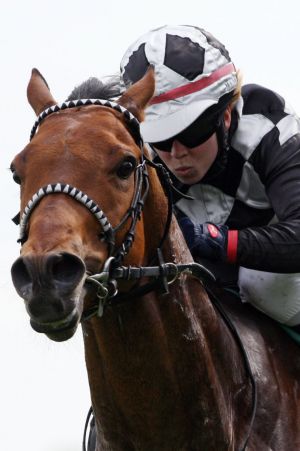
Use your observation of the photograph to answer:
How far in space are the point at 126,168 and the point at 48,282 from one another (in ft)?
2.11

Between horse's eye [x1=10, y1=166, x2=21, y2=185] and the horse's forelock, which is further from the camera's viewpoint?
the horse's forelock

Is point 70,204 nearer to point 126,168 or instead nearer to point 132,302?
point 126,168

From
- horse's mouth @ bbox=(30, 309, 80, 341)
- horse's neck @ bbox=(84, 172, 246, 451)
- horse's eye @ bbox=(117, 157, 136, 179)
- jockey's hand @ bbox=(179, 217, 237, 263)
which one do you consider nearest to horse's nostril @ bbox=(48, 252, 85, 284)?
horse's mouth @ bbox=(30, 309, 80, 341)

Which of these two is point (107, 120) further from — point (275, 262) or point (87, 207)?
point (275, 262)

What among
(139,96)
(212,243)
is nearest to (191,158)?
(212,243)

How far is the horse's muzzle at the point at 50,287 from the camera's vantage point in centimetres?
308

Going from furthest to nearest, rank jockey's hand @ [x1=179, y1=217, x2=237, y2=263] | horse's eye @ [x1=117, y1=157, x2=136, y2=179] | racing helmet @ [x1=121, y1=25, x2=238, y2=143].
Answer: racing helmet @ [x1=121, y1=25, x2=238, y2=143] < jockey's hand @ [x1=179, y1=217, x2=237, y2=263] < horse's eye @ [x1=117, y1=157, x2=136, y2=179]

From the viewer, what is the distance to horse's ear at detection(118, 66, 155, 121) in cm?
390

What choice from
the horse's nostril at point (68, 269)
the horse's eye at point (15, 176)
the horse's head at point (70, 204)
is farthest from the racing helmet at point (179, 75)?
the horse's nostril at point (68, 269)

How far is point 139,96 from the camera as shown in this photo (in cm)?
394

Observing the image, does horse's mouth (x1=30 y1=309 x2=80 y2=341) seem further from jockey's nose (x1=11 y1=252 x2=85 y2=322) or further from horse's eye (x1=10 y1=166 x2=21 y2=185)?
horse's eye (x1=10 y1=166 x2=21 y2=185)

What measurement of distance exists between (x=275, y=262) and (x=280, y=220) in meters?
0.24

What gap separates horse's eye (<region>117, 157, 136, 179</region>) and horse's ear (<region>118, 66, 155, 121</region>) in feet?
1.16

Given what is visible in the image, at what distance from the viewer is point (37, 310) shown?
3.14 m
